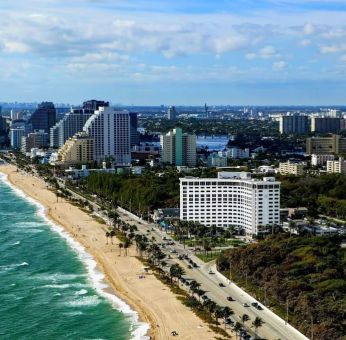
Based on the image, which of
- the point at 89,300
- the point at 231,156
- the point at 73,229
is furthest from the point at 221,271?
the point at 231,156

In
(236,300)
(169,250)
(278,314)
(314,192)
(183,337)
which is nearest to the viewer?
(183,337)

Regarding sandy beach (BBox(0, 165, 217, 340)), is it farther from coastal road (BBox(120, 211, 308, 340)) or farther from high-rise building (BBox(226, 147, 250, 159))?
high-rise building (BBox(226, 147, 250, 159))

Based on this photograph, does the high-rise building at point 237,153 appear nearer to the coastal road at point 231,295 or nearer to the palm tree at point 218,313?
the coastal road at point 231,295

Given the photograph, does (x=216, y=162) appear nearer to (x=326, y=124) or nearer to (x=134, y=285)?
(x=134, y=285)

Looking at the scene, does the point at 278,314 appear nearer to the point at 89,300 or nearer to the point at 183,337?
the point at 183,337

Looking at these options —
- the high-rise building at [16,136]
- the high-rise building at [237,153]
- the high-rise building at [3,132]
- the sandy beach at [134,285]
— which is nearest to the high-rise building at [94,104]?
the high-rise building at [16,136]

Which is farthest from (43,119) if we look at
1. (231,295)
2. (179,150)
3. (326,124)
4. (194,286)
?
(231,295)
